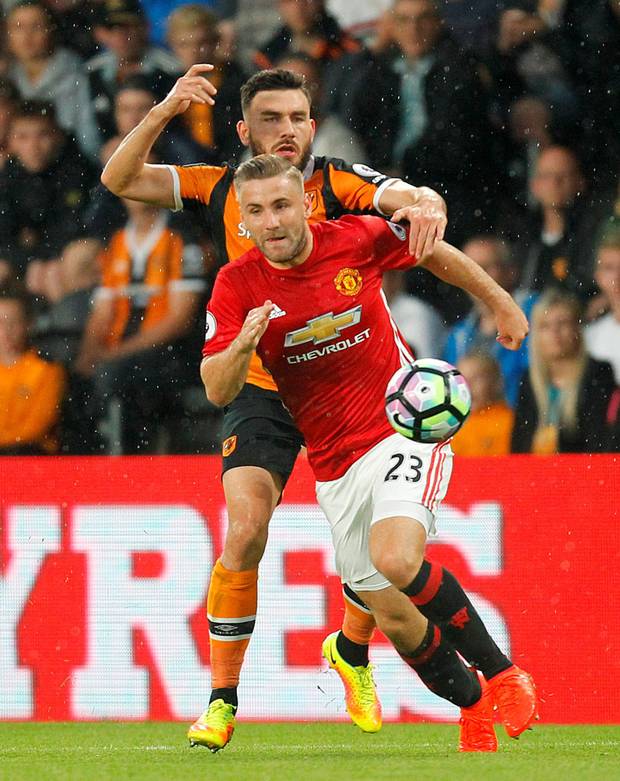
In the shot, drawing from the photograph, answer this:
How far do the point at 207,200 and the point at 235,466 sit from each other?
0.98 metres

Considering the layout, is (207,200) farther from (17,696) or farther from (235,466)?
(17,696)

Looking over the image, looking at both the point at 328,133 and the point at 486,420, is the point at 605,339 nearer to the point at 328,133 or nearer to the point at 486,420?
the point at 486,420

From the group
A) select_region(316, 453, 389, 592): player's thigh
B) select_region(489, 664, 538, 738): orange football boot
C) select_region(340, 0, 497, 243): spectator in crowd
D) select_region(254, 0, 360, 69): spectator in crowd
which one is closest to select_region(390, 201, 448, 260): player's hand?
Result: select_region(316, 453, 389, 592): player's thigh

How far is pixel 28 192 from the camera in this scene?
317 inches

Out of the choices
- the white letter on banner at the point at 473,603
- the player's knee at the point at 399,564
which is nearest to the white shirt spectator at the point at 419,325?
the white letter on banner at the point at 473,603

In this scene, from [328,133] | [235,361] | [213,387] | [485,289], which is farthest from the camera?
[328,133]

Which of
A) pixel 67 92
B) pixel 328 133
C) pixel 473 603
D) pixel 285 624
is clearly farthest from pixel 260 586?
pixel 67 92

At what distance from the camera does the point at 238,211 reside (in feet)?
16.7

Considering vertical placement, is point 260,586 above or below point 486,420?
below

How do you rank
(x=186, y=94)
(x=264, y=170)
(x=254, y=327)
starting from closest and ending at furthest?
(x=254, y=327), (x=264, y=170), (x=186, y=94)

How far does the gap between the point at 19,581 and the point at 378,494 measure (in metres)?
2.51

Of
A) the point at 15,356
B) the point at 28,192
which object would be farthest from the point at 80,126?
the point at 15,356

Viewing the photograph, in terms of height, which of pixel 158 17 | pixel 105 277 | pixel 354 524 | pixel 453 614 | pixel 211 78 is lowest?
pixel 453 614

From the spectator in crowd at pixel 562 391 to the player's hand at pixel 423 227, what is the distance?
109 inches
